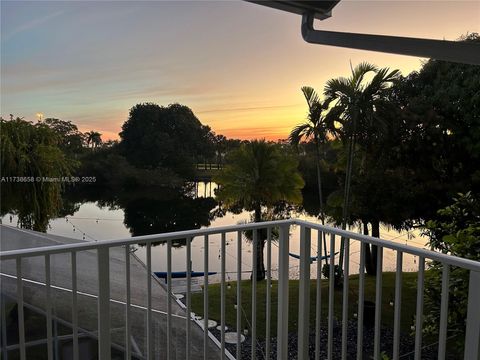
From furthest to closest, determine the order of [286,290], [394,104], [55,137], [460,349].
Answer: [394,104], [55,137], [460,349], [286,290]

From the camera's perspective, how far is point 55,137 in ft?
29.5

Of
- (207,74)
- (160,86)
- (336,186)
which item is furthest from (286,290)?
(160,86)

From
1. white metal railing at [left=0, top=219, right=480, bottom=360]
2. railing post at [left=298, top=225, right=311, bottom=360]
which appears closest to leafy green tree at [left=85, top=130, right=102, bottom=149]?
white metal railing at [left=0, top=219, right=480, bottom=360]

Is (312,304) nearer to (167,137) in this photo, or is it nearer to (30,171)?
(30,171)

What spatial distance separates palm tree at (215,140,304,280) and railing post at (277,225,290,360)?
1030 cm

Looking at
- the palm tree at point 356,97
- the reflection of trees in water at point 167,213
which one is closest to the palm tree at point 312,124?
the palm tree at point 356,97

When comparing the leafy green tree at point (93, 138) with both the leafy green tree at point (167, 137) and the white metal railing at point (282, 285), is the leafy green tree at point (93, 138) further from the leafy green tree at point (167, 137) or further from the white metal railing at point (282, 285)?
the white metal railing at point (282, 285)

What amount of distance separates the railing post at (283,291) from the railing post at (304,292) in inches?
3.9

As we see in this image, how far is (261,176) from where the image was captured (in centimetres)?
1277

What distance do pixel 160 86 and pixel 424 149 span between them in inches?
409

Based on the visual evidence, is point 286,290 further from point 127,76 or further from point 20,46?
point 127,76

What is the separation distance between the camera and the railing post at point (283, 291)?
2.33 meters

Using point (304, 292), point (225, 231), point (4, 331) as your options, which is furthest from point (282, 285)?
point (4, 331)

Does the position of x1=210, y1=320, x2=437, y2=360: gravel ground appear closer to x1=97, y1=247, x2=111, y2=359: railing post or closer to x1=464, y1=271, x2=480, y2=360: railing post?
x1=97, y1=247, x2=111, y2=359: railing post
